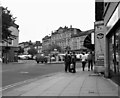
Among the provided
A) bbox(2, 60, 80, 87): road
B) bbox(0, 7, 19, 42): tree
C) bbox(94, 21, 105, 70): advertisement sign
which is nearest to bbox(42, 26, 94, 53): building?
bbox(0, 7, 19, 42): tree

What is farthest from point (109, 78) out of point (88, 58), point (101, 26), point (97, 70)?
point (88, 58)

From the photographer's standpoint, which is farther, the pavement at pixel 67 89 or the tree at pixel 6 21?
the tree at pixel 6 21

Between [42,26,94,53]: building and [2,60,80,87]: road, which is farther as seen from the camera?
[42,26,94,53]: building

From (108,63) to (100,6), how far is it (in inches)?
219

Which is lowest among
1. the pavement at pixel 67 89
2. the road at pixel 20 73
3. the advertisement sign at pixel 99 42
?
the pavement at pixel 67 89

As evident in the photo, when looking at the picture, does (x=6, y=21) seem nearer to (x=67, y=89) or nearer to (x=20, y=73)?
(x=20, y=73)

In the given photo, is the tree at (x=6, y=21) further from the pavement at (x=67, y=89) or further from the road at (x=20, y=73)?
the pavement at (x=67, y=89)

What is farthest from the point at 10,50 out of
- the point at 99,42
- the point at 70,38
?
the point at 70,38

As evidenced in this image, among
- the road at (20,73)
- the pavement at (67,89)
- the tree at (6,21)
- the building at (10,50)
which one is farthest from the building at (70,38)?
the pavement at (67,89)

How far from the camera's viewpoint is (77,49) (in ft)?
343

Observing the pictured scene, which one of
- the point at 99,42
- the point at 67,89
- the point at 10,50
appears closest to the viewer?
the point at 67,89

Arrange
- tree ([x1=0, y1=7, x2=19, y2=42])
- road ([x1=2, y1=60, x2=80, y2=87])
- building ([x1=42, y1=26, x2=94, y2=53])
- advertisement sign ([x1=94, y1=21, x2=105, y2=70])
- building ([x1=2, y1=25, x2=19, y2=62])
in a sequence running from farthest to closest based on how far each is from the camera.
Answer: building ([x1=42, y1=26, x2=94, y2=53])
building ([x1=2, y1=25, x2=19, y2=62])
tree ([x1=0, y1=7, x2=19, y2=42])
advertisement sign ([x1=94, y1=21, x2=105, y2=70])
road ([x1=2, y1=60, x2=80, y2=87])

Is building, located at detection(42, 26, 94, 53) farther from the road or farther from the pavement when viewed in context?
the pavement

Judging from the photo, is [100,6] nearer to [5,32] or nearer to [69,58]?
[69,58]
